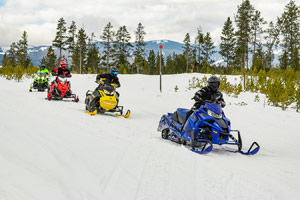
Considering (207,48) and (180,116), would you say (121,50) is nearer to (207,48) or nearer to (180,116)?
(207,48)

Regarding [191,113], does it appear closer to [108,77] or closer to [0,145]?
[0,145]

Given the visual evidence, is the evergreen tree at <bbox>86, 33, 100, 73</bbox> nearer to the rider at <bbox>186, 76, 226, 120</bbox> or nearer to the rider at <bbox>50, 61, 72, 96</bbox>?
the rider at <bbox>50, 61, 72, 96</bbox>

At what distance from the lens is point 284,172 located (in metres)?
4.27

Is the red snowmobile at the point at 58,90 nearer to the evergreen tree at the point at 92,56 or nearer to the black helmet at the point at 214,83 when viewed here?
the black helmet at the point at 214,83

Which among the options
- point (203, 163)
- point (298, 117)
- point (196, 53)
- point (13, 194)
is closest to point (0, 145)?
point (13, 194)

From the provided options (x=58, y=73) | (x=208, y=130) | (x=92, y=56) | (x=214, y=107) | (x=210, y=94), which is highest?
(x=92, y=56)

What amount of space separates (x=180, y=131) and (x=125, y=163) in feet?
7.59

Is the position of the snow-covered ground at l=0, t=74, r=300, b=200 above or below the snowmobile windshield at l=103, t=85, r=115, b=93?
below

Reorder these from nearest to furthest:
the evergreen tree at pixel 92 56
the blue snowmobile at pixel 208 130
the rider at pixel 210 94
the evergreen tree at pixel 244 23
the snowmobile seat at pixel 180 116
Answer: the blue snowmobile at pixel 208 130 → the rider at pixel 210 94 → the snowmobile seat at pixel 180 116 → the evergreen tree at pixel 244 23 → the evergreen tree at pixel 92 56

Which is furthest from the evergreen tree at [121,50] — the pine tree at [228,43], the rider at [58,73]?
the rider at [58,73]

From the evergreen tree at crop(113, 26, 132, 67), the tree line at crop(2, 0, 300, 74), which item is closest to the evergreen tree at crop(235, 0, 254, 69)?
the tree line at crop(2, 0, 300, 74)

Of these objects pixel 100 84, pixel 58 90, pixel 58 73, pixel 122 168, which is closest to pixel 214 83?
pixel 122 168

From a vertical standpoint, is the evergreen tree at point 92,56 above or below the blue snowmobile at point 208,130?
above

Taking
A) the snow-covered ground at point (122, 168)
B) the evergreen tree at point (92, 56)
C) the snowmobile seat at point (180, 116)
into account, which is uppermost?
the evergreen tree at point (92, 56)
